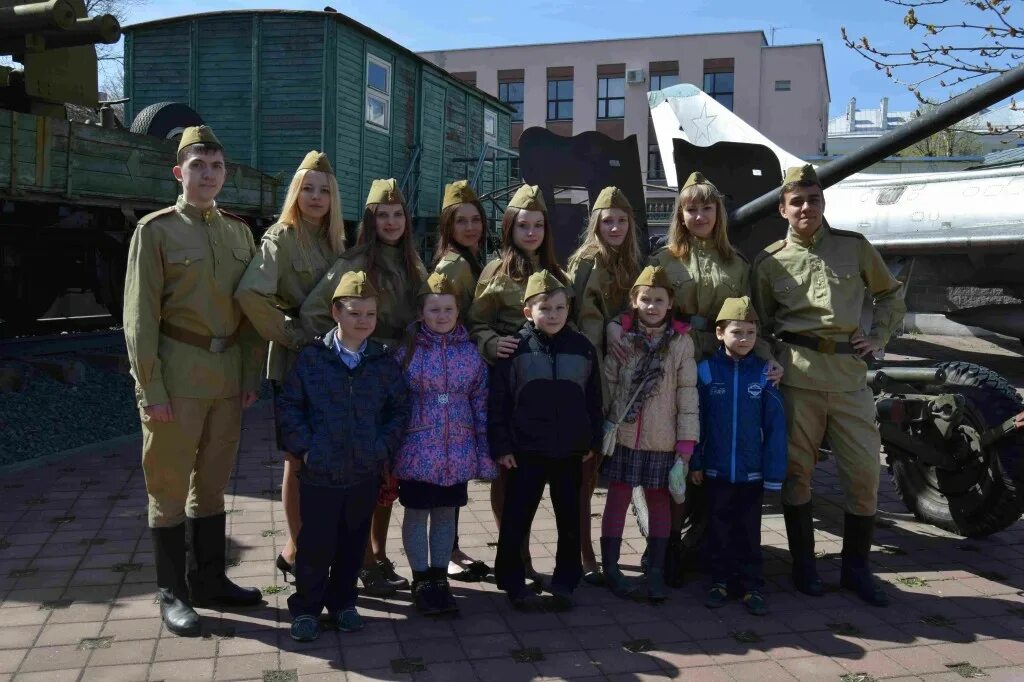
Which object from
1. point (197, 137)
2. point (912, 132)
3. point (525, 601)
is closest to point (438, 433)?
point (525, 601)

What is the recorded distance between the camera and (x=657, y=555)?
4012mm

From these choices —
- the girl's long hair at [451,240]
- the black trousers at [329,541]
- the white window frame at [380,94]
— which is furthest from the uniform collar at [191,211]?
the white window frame at [380,94]

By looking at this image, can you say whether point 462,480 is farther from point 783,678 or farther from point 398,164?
point 398,164

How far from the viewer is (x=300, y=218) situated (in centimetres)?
387

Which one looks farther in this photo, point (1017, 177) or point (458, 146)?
point (458, 146)

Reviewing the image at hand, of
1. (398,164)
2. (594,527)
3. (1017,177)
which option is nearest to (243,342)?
(594,527)

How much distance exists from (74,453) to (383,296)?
11.8 ft

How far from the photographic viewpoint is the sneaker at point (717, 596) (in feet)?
12.7

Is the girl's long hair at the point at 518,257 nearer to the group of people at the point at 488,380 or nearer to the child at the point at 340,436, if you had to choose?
the group of people at the point at 488,380

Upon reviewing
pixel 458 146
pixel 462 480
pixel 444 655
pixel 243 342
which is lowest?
pixel 444 655

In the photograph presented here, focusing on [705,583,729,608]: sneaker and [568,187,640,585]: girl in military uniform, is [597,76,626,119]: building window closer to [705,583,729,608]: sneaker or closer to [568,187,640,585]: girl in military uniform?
[568,187,640,585]: girl in military uniform

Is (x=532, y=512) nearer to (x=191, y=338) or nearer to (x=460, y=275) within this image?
(x=460, y=275)

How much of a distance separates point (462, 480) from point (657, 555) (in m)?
0.97

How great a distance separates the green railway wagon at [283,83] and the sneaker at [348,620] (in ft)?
34.5
